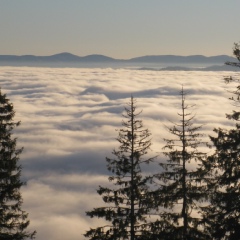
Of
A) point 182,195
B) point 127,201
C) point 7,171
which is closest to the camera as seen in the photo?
point 182,195

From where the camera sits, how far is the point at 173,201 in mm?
21406

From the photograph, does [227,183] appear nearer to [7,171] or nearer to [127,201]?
[127,201]

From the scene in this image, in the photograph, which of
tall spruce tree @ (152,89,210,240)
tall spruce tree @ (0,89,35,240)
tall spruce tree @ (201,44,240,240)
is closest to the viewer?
tall spruce tree @ (201,44,240,240)

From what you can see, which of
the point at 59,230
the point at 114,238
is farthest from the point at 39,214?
the point at 114,238

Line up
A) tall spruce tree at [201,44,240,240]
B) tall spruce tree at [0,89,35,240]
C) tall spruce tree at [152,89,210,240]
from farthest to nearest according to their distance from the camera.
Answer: tall spruce tree at [0,89,35,240] → tall spruce tree at [152,89,210,240] → tall spruce tree at [201,44,240,240]

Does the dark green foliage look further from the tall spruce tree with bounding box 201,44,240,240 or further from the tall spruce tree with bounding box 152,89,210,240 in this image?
the tall spruce tree with bounding box 152,89,210,240

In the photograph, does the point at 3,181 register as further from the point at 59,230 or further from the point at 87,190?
the point at 87,190

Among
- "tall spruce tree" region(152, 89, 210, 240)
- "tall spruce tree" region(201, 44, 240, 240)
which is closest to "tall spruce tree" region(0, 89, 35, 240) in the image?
"tall spruce tree" region(152, 89, 210, 240)

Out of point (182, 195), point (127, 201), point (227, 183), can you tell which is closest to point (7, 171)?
point (127, 201)

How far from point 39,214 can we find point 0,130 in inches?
5818

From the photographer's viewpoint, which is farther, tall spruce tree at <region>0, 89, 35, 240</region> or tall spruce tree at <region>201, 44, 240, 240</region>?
tall spruce tree at <region>0, 89, 35, 240</region>

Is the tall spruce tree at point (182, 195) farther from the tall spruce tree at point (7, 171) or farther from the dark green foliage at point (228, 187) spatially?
the tall spruce tree at point (7, 171)

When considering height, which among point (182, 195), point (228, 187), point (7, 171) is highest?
point (7, 171)


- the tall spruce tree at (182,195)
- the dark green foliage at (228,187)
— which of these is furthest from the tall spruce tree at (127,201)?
the dark green foliage at (228,187)
